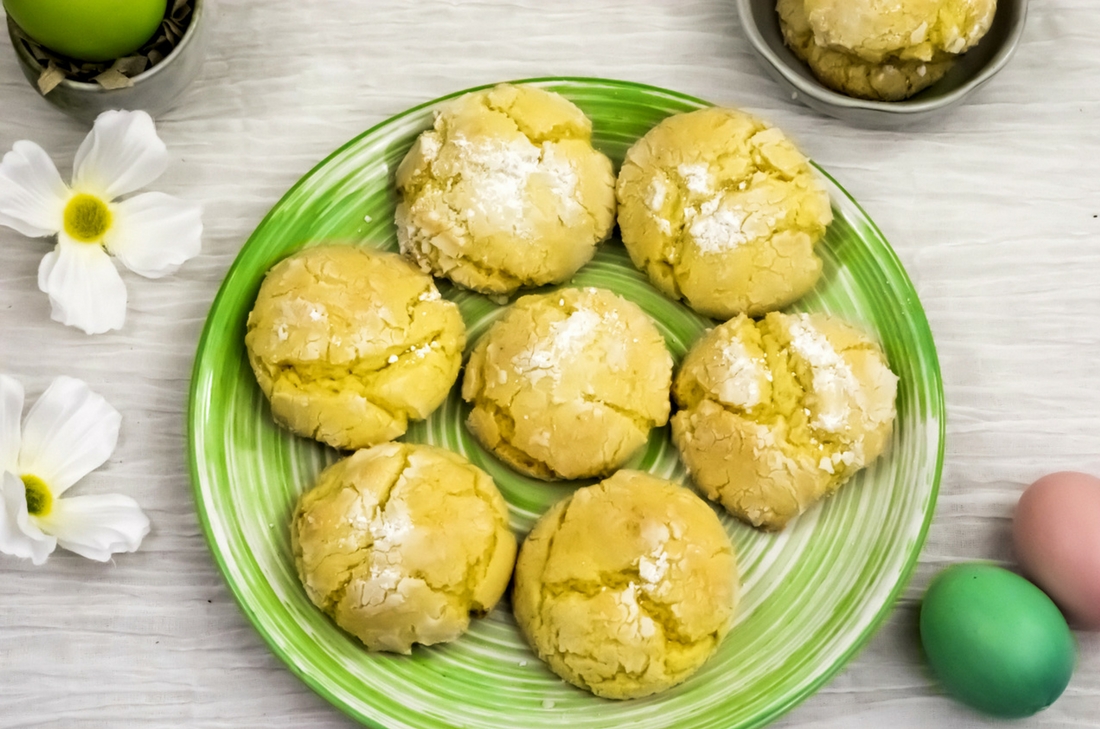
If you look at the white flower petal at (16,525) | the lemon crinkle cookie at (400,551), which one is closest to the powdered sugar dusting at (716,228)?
the lemon crinkle cookie at (400,551)

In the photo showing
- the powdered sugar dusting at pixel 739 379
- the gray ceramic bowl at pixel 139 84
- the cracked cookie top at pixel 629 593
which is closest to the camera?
the cracked cookie top at pixel 629 593

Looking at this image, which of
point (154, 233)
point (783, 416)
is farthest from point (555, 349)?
point (154, 233)

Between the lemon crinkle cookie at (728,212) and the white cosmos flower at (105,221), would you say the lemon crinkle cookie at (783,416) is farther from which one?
the white cosmos flower at (105,221)

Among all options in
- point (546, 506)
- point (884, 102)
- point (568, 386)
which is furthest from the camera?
point (884, 102)

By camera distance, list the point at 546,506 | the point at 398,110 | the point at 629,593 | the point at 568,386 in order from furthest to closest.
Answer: the point at 398,110 < the point at 546,506 < the point at 568,386 < the point at 629,593

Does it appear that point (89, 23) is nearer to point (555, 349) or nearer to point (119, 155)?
point (119, 155)

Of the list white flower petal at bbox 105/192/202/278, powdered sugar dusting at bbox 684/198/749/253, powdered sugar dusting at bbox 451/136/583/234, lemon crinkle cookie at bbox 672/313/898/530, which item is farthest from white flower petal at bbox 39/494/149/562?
powdered sugar dusting at bbox 684/198/749/253
